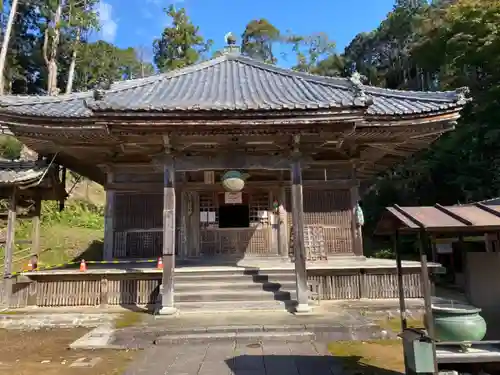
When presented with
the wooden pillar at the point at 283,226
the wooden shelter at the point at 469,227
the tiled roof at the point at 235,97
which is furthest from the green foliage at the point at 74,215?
the wooden shelter at the point at 469,227

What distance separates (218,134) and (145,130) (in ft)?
5.49

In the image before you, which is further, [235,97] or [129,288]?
[129,288]

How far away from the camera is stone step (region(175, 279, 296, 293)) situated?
9.56 metres

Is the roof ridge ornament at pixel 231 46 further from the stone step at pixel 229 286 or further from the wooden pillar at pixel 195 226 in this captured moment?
the stone step at pixel 229 286

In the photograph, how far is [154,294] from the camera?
10.2 meters

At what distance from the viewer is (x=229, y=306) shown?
29.7 feet

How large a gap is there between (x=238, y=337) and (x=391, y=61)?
48.3 meters

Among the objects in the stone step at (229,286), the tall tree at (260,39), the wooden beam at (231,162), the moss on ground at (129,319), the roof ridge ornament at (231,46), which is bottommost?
the moss on ground at (129,319)

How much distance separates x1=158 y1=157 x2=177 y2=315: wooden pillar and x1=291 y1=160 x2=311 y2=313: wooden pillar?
9.58ft

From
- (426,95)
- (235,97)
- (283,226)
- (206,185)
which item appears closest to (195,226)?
(206,185)

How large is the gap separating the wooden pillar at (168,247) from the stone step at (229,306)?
0.38 m

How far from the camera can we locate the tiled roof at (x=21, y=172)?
10.2 meters

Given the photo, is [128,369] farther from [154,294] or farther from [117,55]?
[117,55]

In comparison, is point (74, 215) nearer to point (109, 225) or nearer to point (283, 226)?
point (109, 225)
